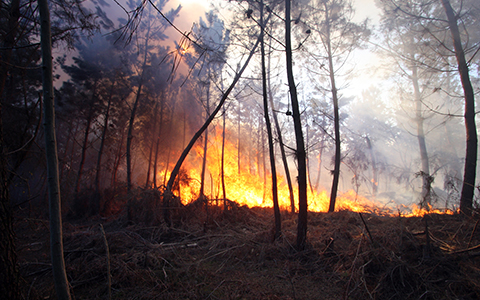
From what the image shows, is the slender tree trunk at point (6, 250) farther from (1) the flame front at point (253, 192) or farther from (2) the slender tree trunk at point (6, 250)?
(1) the flame front at point (253, 192)

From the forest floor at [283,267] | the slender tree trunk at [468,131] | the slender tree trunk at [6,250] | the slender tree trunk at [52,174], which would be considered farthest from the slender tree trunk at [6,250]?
the slender tree trunk at [468,131]

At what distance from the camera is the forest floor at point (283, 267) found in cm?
290

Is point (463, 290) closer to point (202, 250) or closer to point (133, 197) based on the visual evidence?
point (202, 250)

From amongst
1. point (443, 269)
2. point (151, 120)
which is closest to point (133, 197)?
point (443, 269)

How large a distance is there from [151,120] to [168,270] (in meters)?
17.2

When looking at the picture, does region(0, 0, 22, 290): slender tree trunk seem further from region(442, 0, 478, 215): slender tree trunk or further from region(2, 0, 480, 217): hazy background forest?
region(442, 0, 478, 215): slender tree trunk

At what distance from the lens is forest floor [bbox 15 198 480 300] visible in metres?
2.90

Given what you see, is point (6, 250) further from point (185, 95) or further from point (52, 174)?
point (185, 95)

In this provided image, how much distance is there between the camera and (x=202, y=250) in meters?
4.74

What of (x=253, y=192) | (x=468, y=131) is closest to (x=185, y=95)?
(x=253, y=192)

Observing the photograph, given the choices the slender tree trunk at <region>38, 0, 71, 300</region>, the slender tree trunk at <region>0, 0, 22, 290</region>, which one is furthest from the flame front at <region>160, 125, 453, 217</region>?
the slender tree trunk at <region>38, 0, 71, 300</region>

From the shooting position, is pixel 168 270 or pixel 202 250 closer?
pixel 168 270

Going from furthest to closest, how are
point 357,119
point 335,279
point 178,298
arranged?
point 357,119 < point 335,279 < point 178,298

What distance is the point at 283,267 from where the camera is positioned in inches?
151
